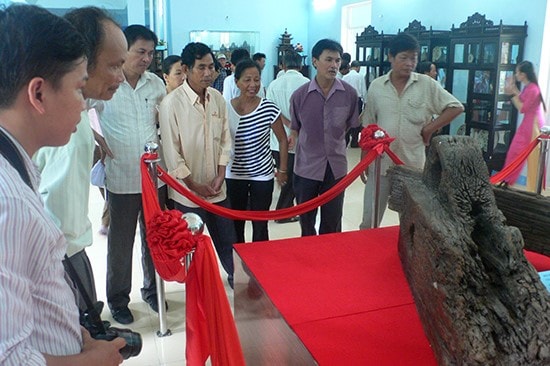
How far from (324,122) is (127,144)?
3.93ft

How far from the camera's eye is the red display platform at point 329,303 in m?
1.32

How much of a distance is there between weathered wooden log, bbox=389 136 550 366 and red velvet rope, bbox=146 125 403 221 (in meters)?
1.12

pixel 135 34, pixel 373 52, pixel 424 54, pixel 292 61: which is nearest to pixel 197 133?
pixel 135 34

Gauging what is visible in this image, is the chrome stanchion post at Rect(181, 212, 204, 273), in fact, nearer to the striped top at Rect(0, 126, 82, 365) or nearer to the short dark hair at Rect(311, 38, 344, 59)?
the striped top at Rect(0, 126, 82, 365)

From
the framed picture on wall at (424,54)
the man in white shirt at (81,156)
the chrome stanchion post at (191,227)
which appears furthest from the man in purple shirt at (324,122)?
the framed picture on wall at (424,54)

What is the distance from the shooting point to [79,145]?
1.75 metres

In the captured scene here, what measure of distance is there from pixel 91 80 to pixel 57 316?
107cm

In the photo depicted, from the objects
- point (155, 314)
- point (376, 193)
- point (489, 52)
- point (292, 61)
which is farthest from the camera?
point (489, 52)

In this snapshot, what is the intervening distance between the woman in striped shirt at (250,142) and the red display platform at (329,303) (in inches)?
38.1

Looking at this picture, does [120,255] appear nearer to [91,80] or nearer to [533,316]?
[91,80]

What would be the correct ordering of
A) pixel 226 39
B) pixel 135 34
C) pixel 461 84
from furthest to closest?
1. pixel 226 39
2. pixel 461 84
3. pixel 135 34

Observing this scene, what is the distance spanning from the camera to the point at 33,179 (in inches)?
36.1

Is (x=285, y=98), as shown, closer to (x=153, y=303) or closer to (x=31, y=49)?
(x=153, y=303)

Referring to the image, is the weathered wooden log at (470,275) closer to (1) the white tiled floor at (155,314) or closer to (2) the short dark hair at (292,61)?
(1) the white tiled floor at (155,314)
